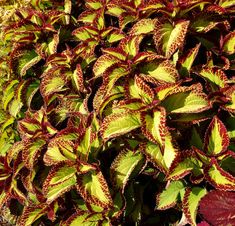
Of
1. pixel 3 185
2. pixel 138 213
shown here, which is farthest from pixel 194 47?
pixel 3 185

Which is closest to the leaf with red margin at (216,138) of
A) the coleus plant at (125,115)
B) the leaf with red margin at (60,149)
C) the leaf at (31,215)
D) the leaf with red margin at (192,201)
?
the coleus plant at (125,115)

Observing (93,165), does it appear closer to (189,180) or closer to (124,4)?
(189,180)

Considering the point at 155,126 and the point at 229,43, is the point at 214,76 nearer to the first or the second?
the point at 229,43

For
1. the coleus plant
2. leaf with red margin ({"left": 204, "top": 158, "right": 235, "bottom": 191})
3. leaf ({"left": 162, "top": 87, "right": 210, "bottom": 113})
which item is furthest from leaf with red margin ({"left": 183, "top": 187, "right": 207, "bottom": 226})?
leaf ({"left": 162, "top": 87, "right": 210, "bottom": 113})

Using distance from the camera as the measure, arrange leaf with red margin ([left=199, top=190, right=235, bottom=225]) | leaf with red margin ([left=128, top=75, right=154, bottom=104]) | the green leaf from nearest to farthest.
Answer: leaf with red margin ([left=199, top=190, right=235, bottom=225]) → leaf with red margin ([left=128, top=75, right=154, bottom=104]) → the green leaf

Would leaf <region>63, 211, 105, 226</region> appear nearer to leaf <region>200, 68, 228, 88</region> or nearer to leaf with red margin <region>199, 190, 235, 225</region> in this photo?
leaf with red margin <region>199, 190, 235, 225</region>

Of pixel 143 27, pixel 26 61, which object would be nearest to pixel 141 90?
pixel 143 27
